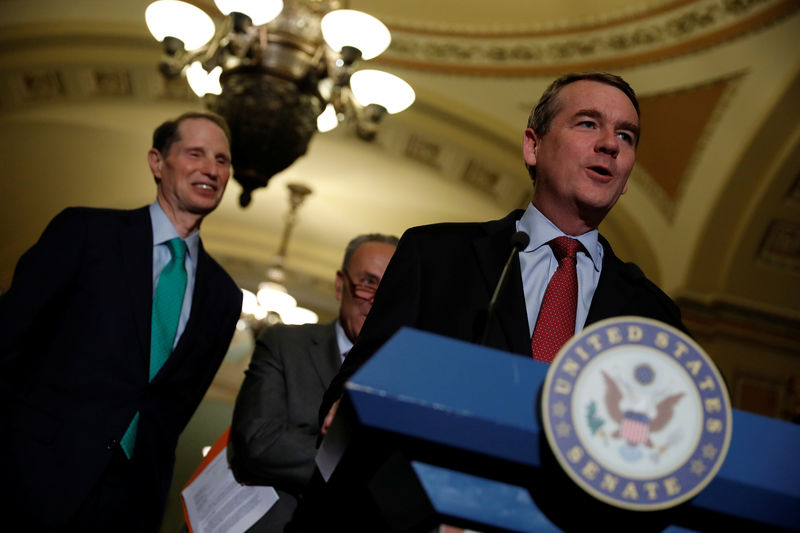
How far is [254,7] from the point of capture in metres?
4.45

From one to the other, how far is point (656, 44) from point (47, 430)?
5.92m

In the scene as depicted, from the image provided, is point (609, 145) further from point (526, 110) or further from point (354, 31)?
point (526, 110)

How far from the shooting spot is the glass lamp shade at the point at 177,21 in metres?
A: 4.70

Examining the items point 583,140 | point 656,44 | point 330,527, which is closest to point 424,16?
point 656,44

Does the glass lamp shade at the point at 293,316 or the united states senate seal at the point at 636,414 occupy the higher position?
the united states senate seal at the point at 636,414

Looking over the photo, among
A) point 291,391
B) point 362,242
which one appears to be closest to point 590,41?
point 362,242

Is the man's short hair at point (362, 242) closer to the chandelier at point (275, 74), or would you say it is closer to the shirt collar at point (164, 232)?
the shirt collar at point (164, 232)

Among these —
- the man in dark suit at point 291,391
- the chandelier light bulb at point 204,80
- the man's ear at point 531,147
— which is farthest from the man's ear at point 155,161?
the chandelier light bulb at point 204,80

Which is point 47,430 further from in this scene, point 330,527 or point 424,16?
point 424,16

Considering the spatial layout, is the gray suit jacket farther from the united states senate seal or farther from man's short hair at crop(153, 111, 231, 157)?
the united states senate seal

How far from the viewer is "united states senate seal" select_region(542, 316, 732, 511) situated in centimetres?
72

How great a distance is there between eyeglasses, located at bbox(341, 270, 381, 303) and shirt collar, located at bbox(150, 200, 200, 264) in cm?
41

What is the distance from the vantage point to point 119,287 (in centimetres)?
193

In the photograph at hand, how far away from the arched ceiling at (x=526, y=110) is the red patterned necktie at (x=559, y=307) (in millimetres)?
5458
